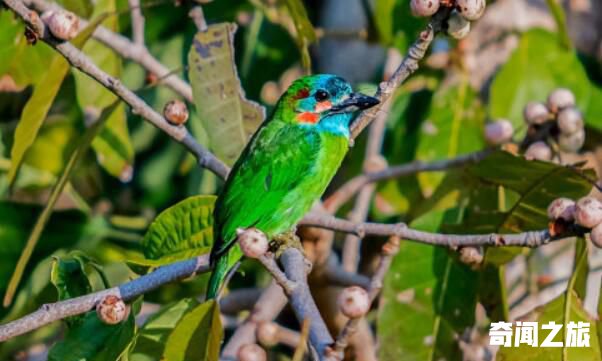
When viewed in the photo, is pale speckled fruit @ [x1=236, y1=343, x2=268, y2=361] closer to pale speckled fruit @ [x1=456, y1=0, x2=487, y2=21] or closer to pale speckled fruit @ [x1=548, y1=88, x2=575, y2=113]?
pale speckled fruit @ [x1=456, y1=0, x2=487, y2=21]

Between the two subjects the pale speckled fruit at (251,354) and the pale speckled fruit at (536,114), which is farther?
the pale speckled fruit at (536,114)

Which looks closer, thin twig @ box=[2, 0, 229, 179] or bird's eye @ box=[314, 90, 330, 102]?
thin twig @ box=[2, 0, 229, 179]

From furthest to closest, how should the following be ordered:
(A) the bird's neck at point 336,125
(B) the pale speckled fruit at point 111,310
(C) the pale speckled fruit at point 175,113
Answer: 1. (A) the bird's neck at point 336,125
2. (C) the pale speckled fruit at point 175,113
3. (B) the pale speckled fruit at point 111,310

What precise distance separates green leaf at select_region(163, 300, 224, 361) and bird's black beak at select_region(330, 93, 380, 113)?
640mm

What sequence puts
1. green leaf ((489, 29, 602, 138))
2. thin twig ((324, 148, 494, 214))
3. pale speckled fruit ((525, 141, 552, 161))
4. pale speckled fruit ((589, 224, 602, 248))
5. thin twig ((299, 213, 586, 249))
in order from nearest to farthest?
pale speckled fruit ((589, 224, 602, 248))
thin twig ((299, 213, 586, 249))
pale speckled fruit ((525, 141, 552, 161))
thin twig ((324, 148, 494, 214))
green leaf ((489, 29, 602, 138))

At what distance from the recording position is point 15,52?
3820 millimetres

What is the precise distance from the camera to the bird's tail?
2.81m

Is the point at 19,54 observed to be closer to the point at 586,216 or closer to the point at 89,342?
the point at 89,342

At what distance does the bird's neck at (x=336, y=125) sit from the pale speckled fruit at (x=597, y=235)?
0.74 meters

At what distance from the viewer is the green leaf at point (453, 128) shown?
4.31 m

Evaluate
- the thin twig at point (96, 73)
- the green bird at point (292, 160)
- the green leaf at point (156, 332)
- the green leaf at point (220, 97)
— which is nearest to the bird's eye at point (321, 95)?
the green bird at point (292, 160)

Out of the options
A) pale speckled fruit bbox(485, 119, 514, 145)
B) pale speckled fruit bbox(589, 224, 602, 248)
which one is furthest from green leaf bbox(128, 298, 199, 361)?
pale speckled fruit bbox(485, 119, 514, 145)

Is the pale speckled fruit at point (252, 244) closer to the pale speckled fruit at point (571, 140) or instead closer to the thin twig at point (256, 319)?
the thin twig at point (256, 319)

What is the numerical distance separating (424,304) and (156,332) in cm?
76
